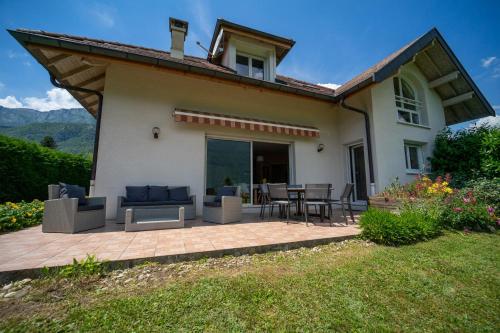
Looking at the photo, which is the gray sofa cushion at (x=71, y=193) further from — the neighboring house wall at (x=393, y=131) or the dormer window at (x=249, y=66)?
the neighboring house wall at (x=393, y=131)

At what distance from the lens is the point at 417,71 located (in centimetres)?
1215

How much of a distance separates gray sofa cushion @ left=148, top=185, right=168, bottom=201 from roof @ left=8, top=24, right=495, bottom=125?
4.36 meters

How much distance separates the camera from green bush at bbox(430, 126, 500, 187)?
8961 mm

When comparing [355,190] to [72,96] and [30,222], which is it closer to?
[30,222]

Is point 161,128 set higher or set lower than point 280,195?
higher

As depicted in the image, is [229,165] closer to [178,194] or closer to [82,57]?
[178,194]

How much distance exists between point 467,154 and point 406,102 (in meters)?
3.90

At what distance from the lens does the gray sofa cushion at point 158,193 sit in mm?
7350

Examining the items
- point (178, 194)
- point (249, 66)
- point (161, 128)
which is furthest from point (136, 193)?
point (249, 66)

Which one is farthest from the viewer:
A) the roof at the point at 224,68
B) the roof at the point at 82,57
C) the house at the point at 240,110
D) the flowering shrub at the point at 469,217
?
the house at the point at 240,110

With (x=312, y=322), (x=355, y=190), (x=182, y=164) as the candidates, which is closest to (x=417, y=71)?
(x=355, y=190)

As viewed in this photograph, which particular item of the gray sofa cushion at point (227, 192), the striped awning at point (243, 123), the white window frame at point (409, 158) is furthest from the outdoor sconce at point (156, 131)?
the white window frame at point (409, 158)

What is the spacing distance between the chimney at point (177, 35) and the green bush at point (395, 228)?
397 inches

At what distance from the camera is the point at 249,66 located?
37.4 ft
